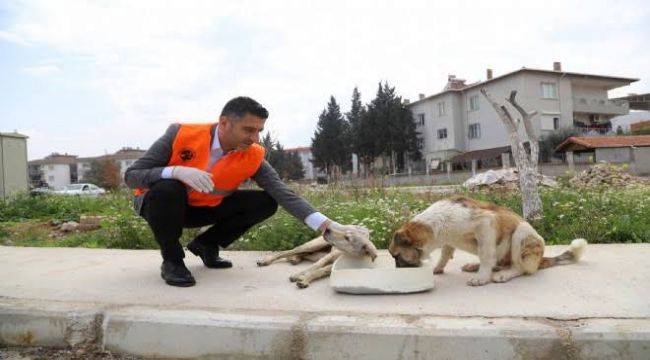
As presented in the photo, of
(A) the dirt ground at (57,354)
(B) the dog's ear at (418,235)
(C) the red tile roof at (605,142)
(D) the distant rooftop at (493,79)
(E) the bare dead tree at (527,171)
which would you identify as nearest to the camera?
(A) the dirt ground at (57,354)

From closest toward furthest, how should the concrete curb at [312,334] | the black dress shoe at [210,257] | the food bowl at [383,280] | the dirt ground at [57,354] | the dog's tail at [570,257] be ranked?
1. the concrete curb at [312,334]
2. the dirt ground at [57,354]
3. the food bowl at [383,280]
4. the dog's tail at [570,257]
5. the black dress shoe at [210,257]

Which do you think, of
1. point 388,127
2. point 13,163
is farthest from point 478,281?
point 388,127

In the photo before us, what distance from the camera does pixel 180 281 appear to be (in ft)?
11.1

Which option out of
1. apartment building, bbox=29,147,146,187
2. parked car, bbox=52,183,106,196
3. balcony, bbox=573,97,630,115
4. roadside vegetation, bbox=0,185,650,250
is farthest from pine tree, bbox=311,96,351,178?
apartment building, bbox=29,147,146,187

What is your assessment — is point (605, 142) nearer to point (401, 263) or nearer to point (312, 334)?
point (401, 263)

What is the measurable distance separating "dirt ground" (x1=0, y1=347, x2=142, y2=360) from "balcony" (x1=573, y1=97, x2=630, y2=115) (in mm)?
43500

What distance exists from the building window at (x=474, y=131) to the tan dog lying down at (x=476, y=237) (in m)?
40.0

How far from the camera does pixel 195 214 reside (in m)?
3.84

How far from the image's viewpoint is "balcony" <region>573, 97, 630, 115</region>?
3988 centimetres

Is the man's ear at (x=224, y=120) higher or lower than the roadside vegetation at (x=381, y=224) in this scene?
higher

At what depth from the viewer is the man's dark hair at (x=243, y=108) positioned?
11.0 ft

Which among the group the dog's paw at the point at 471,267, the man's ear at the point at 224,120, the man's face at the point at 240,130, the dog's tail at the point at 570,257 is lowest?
the dog's paw at the point at 471,267

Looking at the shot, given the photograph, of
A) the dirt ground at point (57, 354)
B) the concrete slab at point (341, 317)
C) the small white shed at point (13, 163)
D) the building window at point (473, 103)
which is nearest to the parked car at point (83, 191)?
the small white shed at point (13, 163)

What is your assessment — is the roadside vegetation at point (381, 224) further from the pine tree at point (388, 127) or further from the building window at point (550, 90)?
the pine tree at point (388, 127)
